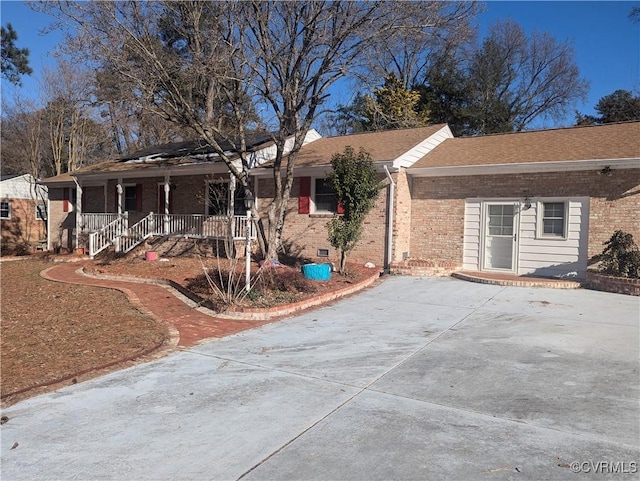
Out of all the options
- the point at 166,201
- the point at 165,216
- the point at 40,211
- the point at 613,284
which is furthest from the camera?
the point at 40,211

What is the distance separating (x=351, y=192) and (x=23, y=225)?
91.6ft

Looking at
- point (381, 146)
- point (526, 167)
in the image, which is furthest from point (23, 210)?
point (526, 167)

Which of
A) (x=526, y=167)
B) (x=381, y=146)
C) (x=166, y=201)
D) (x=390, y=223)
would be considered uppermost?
(x=381, y=146)

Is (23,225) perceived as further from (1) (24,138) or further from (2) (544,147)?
(2) (544,147)

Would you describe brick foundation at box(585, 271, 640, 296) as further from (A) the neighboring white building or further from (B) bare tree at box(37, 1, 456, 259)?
(A) the neighboring white building

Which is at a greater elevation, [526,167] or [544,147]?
[544,147]

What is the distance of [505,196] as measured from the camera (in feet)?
41.1

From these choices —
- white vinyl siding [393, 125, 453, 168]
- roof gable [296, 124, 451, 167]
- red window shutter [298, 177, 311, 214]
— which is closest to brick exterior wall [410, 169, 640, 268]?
white vinyl siding [393, 125, 453, 168]

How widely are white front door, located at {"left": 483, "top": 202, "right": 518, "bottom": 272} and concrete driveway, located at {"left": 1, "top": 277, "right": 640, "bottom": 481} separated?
5853mm

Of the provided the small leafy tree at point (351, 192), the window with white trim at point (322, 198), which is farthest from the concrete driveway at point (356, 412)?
the window with white trim at point (322, 198)

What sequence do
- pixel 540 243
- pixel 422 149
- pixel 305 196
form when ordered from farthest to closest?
pixel 305 196
pixel 422 149
pixel 540 243

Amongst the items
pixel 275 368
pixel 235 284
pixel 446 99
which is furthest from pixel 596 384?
pixel 446 99

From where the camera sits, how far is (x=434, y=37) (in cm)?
1245

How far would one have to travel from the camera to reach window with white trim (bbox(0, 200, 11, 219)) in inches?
1157
